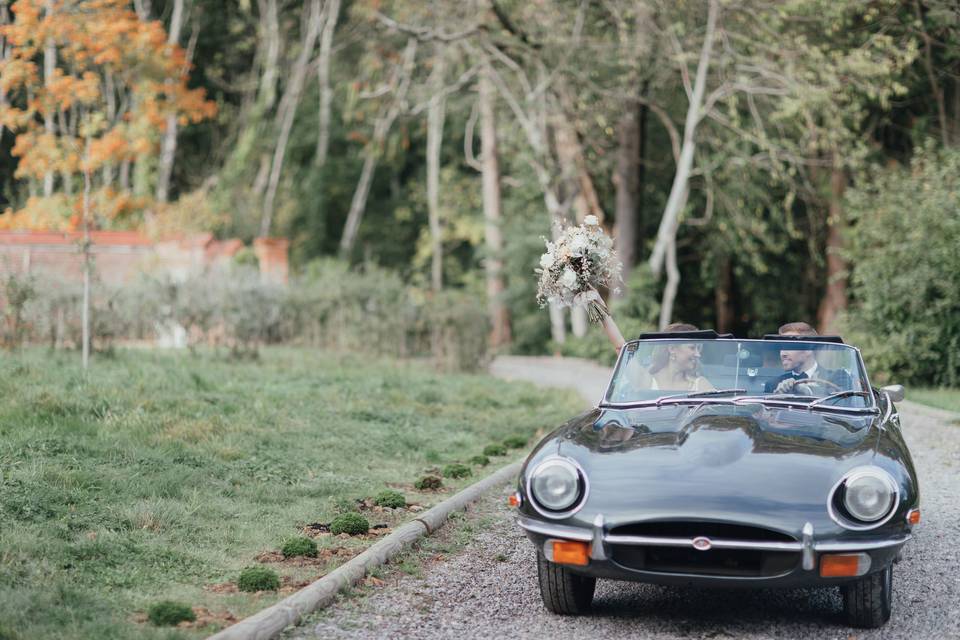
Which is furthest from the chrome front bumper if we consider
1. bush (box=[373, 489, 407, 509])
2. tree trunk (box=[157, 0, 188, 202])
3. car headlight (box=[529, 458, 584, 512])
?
tree trunk (box=[157, 0, 188, 202])

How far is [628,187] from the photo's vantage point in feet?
91.6

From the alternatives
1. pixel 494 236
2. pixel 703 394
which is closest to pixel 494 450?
pixel 703 394

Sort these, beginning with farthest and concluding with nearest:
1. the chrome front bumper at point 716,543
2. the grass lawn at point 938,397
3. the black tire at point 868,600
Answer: the grass lawn at point 938,397, the black tire at point 868,600, the chrome front bumper at point 716,543

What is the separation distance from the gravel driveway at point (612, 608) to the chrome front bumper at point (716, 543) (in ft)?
1.69

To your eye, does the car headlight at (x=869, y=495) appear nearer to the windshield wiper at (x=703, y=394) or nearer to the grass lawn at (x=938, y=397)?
the windshield wiper at (x=703, y=394)

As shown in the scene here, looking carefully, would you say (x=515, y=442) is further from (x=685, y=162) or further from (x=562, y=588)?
(x=685, y=162)

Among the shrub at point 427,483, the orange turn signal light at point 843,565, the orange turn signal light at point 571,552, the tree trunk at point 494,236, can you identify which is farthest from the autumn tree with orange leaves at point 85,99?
the orange turn signal light at point 843,565

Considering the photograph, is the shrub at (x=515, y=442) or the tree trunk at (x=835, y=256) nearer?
the shrub at (x=515, y=442)

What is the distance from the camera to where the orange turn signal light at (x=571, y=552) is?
5094mm

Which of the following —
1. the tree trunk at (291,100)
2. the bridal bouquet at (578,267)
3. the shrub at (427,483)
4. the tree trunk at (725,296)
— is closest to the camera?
the bridal bouquet at (578,267)

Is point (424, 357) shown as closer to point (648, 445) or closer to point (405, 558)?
point (405, 558)

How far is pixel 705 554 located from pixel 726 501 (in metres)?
0.27

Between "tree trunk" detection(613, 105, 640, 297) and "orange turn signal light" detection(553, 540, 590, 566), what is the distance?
75.3 ft

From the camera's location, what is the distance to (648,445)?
552cm
